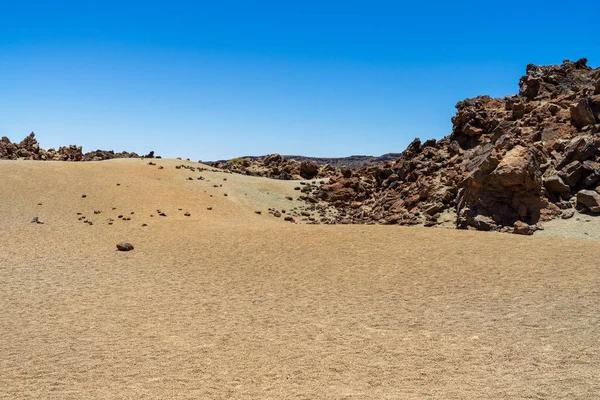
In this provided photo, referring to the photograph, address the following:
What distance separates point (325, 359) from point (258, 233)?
1051 centimetres

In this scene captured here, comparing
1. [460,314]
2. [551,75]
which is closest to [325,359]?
[460,314]

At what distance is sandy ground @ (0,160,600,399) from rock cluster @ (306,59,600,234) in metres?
3.46

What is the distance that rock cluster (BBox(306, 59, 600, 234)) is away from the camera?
18.7m

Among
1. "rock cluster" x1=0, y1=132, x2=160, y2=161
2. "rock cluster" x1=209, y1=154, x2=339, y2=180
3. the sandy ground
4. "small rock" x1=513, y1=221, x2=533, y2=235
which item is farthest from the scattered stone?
"rock cluster" x1=0, y1=132, x2=160, y2=161

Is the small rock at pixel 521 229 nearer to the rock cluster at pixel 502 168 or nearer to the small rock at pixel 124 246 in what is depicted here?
the rock cluster at pixel 502 168

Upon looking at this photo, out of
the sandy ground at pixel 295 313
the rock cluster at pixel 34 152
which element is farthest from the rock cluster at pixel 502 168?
the rock cluster at pixel 34 152

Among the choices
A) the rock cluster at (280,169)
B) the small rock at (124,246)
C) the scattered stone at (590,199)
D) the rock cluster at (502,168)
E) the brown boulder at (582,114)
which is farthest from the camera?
the rock cluster at (280,169)

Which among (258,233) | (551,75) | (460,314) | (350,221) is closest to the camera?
(460,314)

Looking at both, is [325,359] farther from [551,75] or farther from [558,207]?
[551,75]

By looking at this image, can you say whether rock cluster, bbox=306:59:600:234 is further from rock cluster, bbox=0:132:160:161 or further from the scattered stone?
rock cluster, bbox=0:132:160:161

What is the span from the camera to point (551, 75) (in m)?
30.6

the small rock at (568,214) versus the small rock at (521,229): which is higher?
the small rock at (568,214)

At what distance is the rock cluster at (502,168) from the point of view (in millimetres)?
18672

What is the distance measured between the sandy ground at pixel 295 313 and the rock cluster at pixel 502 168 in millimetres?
3461
